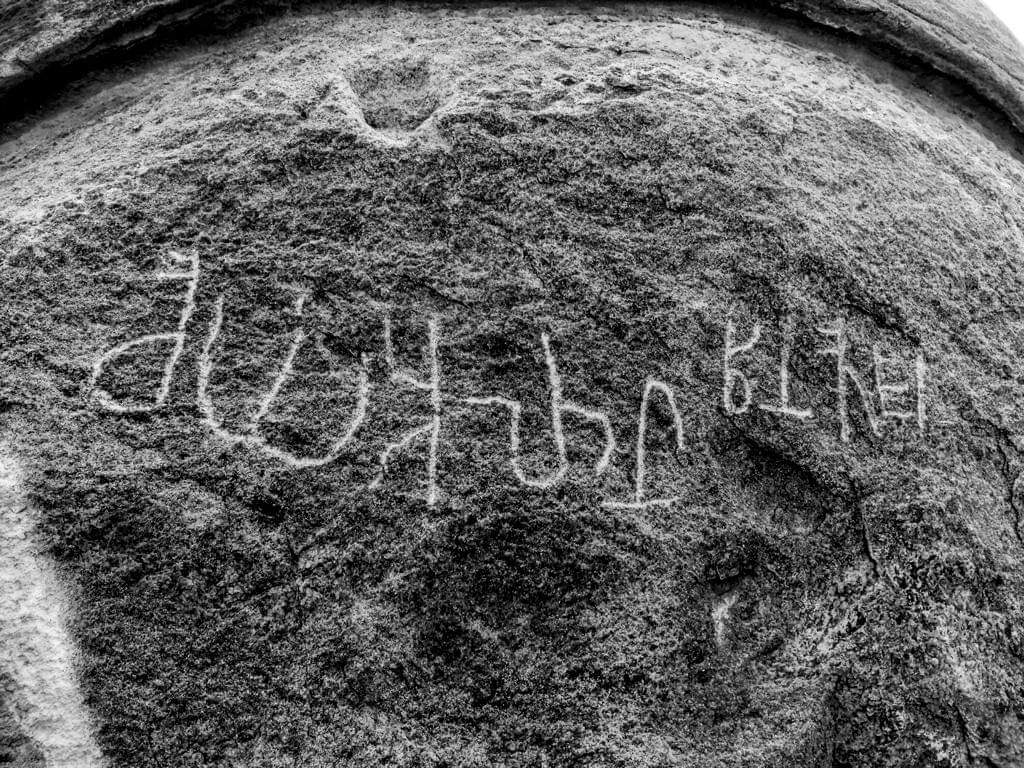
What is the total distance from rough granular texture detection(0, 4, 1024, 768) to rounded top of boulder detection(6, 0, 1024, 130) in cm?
15

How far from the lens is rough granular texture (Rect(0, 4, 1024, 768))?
1.74 metres

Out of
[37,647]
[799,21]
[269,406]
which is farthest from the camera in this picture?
[799,21]

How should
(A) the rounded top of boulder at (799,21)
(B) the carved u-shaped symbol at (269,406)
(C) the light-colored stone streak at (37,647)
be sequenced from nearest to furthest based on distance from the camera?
(C) the light-colored stone streak at (37,647) < (B) the carved u-shaped symbol at (269,406) < (A) the rounded top of boulder at (799,21)

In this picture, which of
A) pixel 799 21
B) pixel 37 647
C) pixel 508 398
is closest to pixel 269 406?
pixel 508 398

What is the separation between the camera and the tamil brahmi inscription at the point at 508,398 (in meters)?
1.82

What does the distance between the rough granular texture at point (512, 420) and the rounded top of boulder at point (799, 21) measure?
0.15 meters

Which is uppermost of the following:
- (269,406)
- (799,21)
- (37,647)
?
(799,21)

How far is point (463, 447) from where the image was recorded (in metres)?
1.83

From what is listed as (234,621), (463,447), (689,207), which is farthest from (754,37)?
(234,621)

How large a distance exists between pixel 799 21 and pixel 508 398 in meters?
1.45

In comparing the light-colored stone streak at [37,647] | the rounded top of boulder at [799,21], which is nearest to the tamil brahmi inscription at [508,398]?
the light-colored stone streak at [37,647]

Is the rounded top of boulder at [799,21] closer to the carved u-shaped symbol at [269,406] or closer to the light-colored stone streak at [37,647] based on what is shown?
the carved u-shaped symbol at [269,406]

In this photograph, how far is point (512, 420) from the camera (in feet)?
6.10

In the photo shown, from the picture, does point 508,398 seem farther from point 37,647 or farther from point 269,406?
point 37,647
